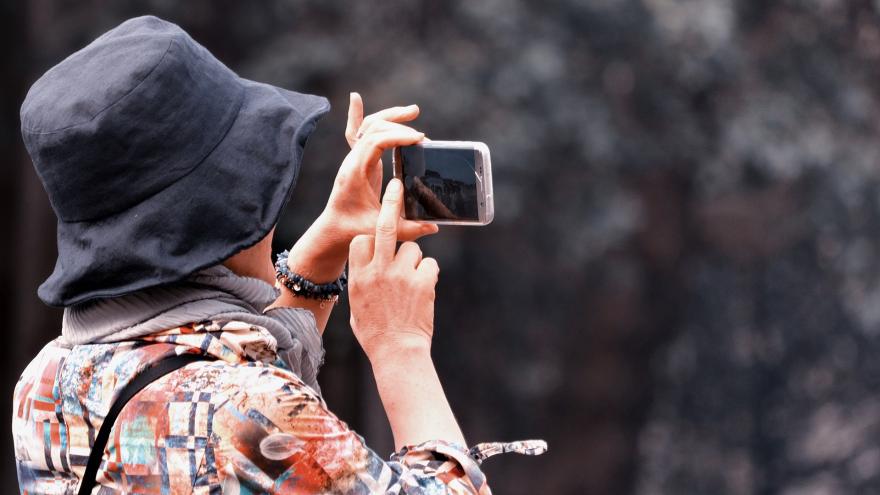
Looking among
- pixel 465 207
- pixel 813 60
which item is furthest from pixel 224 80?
pixel 813 60

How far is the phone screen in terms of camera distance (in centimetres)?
177

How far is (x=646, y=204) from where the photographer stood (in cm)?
876

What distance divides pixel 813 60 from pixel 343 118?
9.17 ft

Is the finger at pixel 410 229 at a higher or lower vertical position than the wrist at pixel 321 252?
higher

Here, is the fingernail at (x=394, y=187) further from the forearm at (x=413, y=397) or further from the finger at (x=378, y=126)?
the forearm at (x=413, y=397)

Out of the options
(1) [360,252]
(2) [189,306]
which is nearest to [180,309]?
(2) [189,306]

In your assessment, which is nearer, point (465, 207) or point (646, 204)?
point (465, 207)

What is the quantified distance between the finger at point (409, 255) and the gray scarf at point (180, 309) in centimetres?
16

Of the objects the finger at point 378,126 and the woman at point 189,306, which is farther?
the finger at point 378,126

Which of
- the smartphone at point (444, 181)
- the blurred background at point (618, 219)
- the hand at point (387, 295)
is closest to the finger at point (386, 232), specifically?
the hand at point (387, 295)

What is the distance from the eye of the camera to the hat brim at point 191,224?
1501mm

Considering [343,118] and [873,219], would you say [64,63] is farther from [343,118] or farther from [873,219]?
[873,219]

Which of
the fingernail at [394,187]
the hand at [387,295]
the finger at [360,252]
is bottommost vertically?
the hand at [387,295]

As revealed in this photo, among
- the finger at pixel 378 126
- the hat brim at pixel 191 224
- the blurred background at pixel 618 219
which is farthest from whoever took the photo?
the blurred background at pixel 618 219
